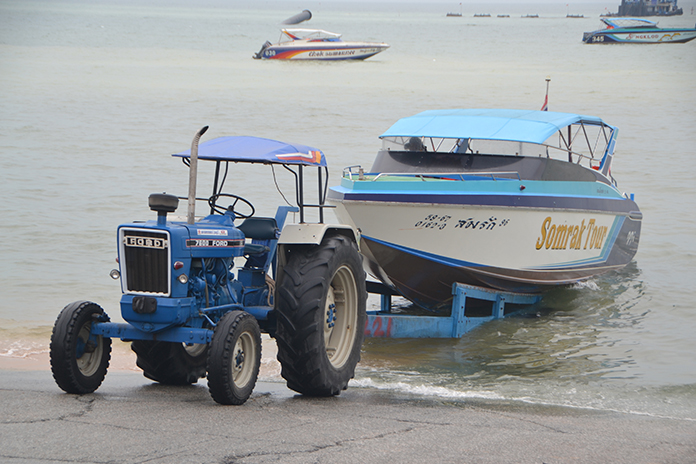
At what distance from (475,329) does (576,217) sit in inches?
79.9

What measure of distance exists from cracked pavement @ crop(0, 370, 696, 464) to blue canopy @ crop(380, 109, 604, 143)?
415cm

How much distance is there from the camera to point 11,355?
8.02 m

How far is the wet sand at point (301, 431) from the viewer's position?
4270mm

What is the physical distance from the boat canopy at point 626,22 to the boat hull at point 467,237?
83.1m

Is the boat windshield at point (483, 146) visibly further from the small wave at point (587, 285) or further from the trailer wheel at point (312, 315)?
the trailer wheel at point (312, 315)

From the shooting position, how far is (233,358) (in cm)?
521

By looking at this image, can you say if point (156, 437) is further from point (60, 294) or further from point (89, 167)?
point (89, 167)

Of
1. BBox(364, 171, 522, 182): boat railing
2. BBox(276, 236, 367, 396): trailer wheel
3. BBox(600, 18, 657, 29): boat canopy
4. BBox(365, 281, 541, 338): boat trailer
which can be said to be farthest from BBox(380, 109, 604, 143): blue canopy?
BBox(600, 18, 657, 29): boat canopy

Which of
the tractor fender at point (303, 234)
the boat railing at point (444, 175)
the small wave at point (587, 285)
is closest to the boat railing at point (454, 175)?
the boat railing at point (444, 175)

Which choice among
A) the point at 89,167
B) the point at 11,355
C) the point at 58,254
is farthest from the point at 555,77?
the point at 11,355

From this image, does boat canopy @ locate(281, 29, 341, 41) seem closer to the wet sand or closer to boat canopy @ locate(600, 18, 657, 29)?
boat canopy @ locate(600, 18, 657, 29)

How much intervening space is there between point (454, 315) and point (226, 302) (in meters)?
3.95

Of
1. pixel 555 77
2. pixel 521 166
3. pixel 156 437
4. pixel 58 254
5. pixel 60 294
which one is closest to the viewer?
pixel 156 437

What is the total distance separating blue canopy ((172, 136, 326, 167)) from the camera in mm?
5723
